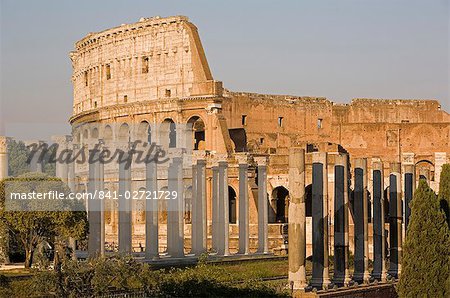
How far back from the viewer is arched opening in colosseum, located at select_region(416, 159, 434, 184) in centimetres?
4353

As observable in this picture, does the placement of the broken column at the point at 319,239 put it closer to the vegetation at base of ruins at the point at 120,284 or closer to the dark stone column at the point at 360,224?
the vegetation at base of ruins at the point at 120,284

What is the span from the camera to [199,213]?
32531mm

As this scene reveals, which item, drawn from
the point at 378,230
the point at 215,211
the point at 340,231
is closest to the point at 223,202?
the point at 215,211

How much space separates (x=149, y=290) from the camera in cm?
2033

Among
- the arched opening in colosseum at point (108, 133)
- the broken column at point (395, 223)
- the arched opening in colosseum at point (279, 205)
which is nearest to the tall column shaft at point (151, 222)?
the broken column at point (395, 223)

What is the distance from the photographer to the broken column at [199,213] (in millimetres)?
32031

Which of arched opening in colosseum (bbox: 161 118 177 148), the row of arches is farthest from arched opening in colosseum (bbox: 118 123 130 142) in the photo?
arched opening in colosseum (bbox: 161 118 177 148)

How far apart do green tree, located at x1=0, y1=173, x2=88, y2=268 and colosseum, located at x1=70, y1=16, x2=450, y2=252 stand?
41.8 ft

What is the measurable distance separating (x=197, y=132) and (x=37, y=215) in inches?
872

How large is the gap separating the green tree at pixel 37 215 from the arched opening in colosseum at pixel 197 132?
18120 millimetres

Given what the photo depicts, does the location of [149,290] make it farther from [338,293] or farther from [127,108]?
[127,108]

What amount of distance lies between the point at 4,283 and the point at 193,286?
4.20 meters

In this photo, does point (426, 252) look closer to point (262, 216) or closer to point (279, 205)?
point (262, 216)

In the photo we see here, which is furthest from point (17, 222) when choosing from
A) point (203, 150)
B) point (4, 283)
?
point (203, 150)
